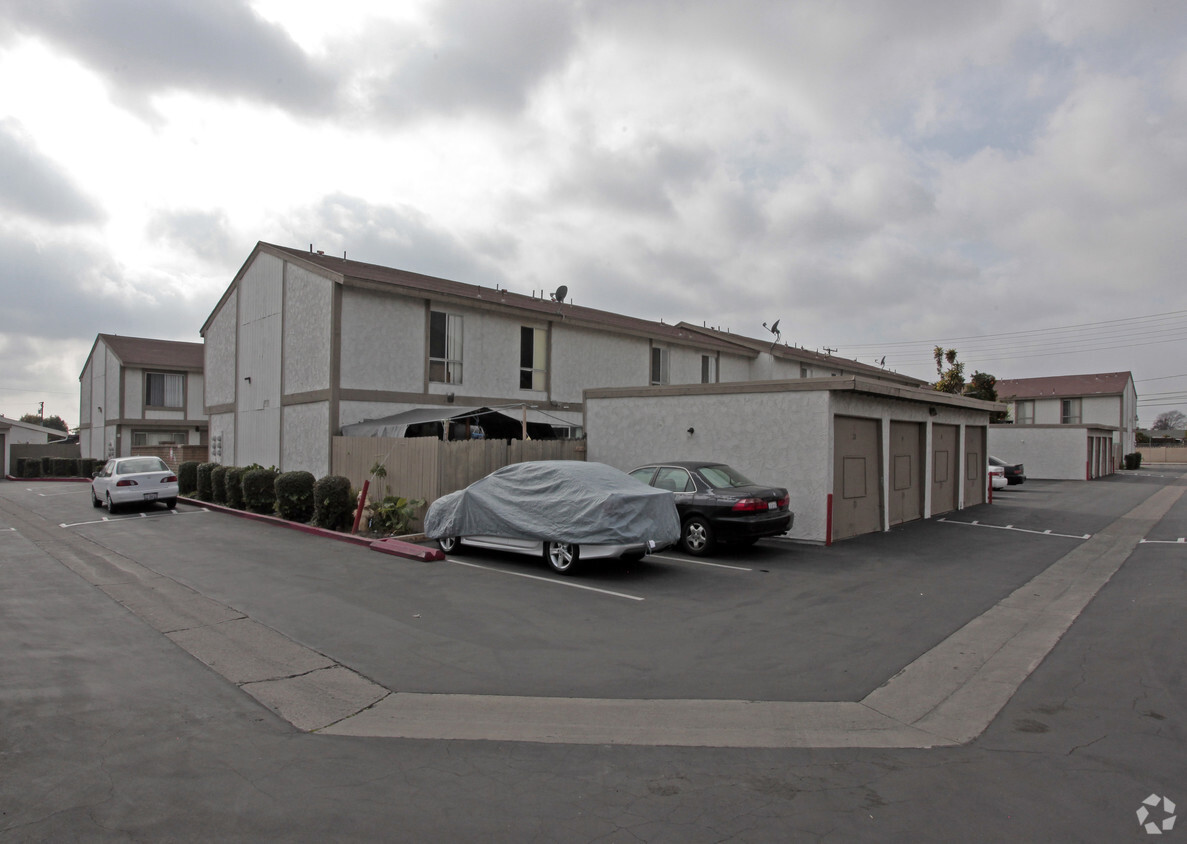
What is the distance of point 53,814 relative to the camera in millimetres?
3623

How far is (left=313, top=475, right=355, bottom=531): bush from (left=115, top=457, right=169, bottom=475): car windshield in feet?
25.0

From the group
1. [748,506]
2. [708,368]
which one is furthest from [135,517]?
[708,368]

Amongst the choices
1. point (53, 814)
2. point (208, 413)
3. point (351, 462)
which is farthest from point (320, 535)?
point (208, 413)

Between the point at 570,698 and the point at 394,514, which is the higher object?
the point at 394,514

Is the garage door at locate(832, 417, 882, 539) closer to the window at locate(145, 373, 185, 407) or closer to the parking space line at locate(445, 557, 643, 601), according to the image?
the parking space line at locate(445, 557, 643, 601)

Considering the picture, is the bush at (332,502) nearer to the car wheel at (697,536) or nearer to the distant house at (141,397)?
the car wheel at (697,536)

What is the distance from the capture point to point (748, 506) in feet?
37.6

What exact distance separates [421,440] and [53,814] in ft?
35.5

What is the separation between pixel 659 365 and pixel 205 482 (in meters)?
15.9

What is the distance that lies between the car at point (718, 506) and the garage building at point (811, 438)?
5.46 ft

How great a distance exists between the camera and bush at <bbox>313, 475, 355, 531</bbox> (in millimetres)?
14945

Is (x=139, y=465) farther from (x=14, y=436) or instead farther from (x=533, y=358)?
(x=14, y=436)

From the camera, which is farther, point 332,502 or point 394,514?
point 332,502

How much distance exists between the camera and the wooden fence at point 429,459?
46.0 feet
